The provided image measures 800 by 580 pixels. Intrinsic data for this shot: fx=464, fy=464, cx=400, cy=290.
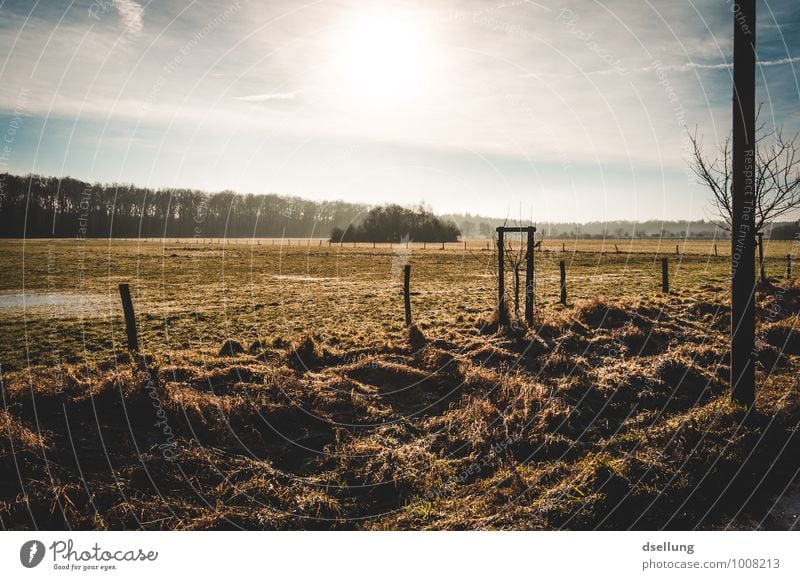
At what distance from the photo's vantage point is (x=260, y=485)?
604cm

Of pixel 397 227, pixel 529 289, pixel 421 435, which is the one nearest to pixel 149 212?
pixel 397 227

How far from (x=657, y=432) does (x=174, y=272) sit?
44.7 m

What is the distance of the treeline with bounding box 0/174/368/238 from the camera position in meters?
A: 93.8

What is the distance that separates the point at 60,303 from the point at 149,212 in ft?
393

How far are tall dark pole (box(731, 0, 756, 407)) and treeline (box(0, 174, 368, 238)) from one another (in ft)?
249

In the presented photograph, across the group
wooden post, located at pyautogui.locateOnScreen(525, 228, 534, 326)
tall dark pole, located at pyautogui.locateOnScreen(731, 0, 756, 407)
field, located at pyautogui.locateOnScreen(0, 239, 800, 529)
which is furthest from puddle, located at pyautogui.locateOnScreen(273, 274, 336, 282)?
tall dark pole, located at pyautogui.locateOnScreen(731, 0, 756, 407)

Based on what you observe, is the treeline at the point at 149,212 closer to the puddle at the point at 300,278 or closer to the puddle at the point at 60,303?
the puddle at the point at 300,278

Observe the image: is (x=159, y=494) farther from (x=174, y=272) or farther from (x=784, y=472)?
(x=174, y=272)

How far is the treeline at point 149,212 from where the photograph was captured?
308 feet
